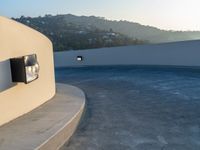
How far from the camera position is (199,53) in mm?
12000

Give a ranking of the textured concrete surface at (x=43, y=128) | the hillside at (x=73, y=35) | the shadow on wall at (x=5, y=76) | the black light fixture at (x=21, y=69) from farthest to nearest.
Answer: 1. the hillside at (x=73, y=35)
2. the black light fixture at (x=21, y=69)
3. the shadow on wall at (x=5, y=76)
4. the textured concrete surface at (x=43, y=128)

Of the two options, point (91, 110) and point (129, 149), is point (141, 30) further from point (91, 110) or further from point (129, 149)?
point (129, 149)

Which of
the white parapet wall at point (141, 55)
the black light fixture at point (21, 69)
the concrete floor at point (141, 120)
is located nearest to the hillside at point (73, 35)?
the white parapet wall at point (141, 55)

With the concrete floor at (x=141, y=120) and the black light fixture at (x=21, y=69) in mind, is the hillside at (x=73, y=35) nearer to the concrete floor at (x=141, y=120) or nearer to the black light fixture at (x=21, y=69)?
the concrete floor at (x=141, y=120)

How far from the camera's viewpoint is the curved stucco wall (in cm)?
471

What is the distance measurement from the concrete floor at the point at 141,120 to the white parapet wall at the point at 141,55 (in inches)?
147

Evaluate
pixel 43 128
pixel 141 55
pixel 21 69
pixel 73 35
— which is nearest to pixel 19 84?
pixel 21 69

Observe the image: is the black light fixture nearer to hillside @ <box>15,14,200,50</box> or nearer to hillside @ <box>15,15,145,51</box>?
hillside @ <box>15,14,200,50</box>

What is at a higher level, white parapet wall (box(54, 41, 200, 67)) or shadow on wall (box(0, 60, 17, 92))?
shadow on wall (box(0, 60, 17, 92))

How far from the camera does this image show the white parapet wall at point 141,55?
492 inches

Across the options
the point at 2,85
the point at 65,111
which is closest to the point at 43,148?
the point at 2,85

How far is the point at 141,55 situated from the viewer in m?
14.7

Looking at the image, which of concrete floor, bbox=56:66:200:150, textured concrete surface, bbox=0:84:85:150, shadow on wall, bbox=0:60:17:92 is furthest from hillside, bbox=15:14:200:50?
shadow on wall, bbox=0:60:17:92

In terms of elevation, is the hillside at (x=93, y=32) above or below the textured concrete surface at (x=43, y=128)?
above
